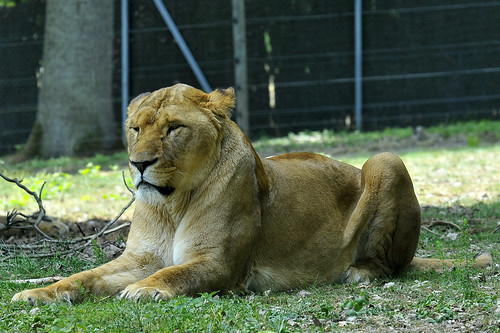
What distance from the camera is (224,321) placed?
3.72 metres

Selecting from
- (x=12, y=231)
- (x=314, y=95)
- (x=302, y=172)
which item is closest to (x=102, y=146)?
(x=314, y=95)

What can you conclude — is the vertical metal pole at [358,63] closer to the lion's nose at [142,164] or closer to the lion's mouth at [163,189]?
the lion's mouth at [163,189]

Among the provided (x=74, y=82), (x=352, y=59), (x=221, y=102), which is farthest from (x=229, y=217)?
(x=352, y=59)

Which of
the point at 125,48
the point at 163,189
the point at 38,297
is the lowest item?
the point at 38,297

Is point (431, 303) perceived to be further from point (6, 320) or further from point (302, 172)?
point (6, 320)

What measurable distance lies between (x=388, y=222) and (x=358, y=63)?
30.3 ft

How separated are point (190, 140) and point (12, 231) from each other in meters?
3.12

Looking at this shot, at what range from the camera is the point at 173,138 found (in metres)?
4.52

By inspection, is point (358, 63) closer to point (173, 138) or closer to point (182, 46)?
point (182, 46)

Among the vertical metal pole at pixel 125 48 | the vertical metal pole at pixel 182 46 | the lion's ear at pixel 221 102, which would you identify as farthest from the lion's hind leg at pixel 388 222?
the vertical metal pole at pixel 125 48

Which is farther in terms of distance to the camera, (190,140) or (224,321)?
(190,140)

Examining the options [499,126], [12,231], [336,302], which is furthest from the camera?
[499,126]

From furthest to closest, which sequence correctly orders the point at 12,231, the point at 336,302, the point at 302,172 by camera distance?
the point at 12,231 → the point at 302,172 → the point at 336,302

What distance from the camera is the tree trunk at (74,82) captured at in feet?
43.0
